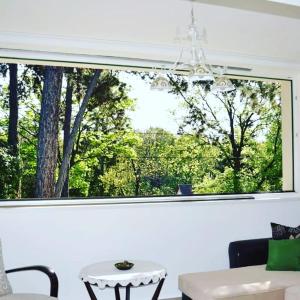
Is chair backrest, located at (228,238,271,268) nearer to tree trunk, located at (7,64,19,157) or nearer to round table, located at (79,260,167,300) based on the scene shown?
round table, located at (79,260,167,300)

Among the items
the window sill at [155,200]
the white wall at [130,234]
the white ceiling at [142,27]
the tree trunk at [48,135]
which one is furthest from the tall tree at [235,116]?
the tree trunk at [48,135]

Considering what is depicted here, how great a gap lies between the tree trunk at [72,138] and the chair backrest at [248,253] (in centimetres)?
196

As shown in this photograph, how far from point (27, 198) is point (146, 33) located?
80.1 inches

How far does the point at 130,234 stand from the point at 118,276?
35.2 inches

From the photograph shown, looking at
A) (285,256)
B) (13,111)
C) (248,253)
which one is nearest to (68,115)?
(13,111)

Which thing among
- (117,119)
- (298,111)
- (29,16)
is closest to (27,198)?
(117,119)

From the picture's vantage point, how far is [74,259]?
351cm

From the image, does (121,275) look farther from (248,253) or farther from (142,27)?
(142,27)

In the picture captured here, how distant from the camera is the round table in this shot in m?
2.74

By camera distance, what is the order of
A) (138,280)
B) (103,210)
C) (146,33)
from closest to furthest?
(138,280) < (146,33) < (103,210)

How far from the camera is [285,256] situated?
338 cm

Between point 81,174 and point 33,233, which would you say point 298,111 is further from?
point 33,233

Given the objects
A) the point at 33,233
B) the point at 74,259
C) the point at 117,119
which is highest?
the point at 117,119

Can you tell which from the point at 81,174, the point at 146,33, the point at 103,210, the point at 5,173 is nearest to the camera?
the point at 146,33
